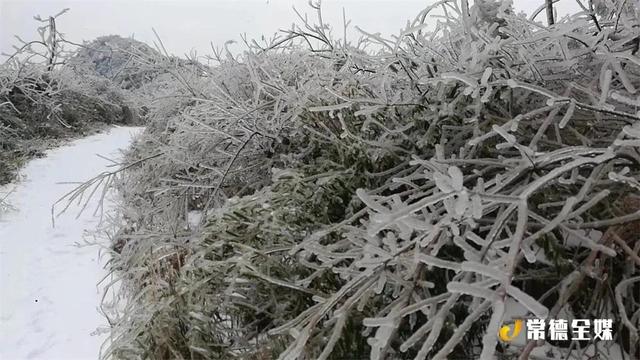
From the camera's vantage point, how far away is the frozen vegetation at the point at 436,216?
1519mm

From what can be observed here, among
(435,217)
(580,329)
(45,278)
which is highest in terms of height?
(435,217)

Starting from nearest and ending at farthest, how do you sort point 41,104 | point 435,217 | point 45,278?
point 435,217 < point 45,278 < point 41,104

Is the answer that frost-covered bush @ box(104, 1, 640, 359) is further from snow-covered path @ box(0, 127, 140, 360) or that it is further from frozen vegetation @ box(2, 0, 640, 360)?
snow-covered path @ box(0, 127, 140, 360)

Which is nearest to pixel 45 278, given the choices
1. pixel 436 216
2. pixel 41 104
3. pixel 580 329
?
pixel 436 216

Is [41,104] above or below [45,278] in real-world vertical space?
above

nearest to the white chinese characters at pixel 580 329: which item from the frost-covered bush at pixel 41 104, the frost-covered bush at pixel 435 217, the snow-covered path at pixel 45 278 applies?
the frost-covered bush at pixel 435 217

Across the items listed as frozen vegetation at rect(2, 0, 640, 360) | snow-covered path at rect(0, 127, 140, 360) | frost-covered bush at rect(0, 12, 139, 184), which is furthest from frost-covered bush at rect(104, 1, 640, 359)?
frost-covered bush at rect(0, 12, 139, 184)

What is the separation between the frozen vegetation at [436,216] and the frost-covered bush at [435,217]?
12 millimetres

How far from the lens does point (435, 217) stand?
1.75 metres

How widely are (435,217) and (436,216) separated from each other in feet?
0.05

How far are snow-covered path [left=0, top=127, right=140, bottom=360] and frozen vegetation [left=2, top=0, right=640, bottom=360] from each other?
2.85 feet

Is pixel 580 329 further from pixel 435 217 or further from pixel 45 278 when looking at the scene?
pixel 45 278

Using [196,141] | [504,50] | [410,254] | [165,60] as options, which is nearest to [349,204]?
[410,254]

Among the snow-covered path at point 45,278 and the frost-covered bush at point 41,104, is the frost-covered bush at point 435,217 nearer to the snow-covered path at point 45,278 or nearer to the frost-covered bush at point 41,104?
the snow-covered path at point 45,278
